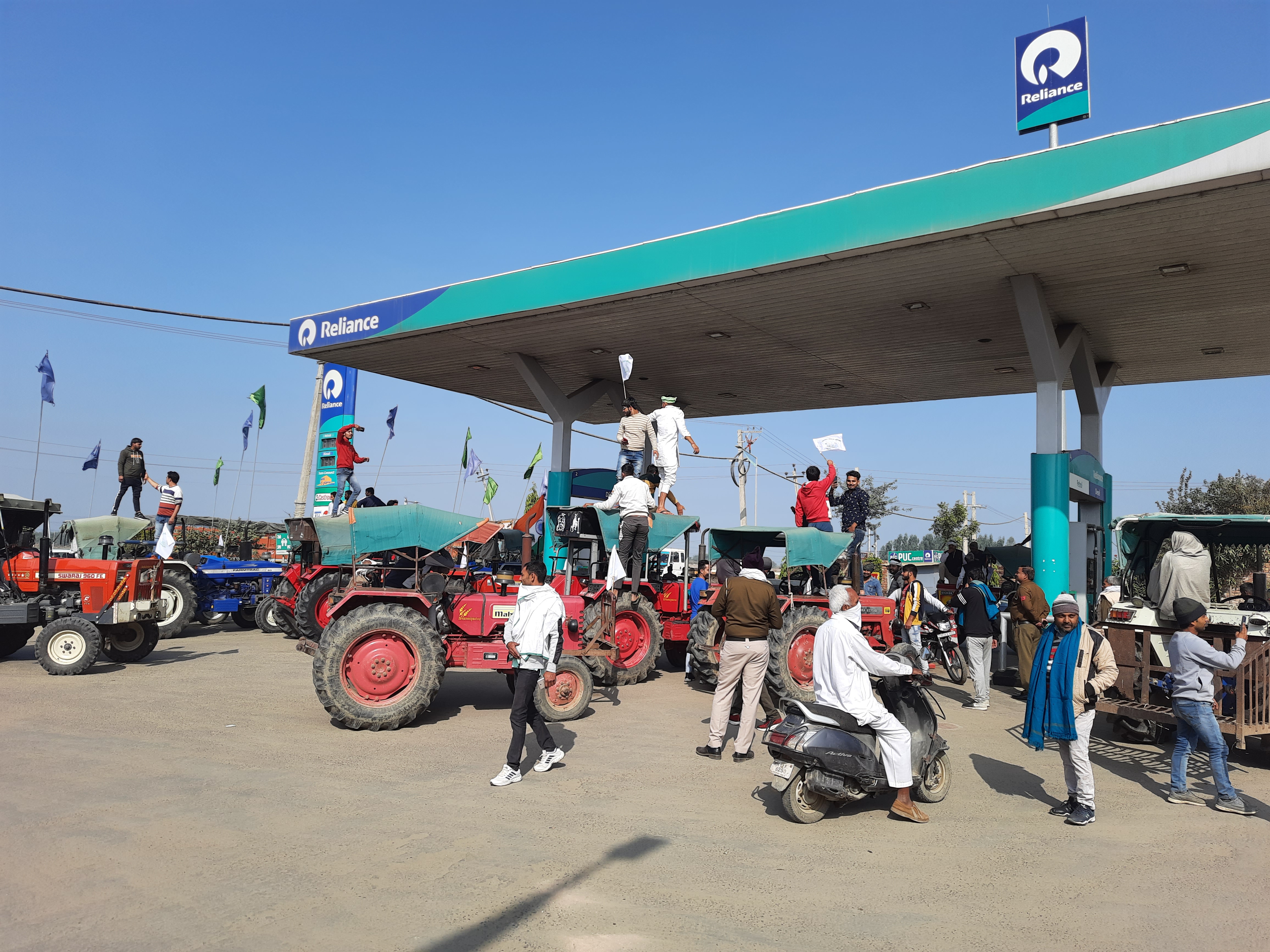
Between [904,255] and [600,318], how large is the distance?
17.7 feet

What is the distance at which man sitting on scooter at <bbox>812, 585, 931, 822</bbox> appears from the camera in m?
5.52

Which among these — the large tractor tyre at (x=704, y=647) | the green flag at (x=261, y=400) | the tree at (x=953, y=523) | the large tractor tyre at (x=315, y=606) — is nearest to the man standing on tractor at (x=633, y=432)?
the large tractor tyre at (x=704, y=647)

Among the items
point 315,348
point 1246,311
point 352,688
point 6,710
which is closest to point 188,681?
point 6,710

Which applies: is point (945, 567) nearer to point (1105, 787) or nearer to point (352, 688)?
point (1105, 787)

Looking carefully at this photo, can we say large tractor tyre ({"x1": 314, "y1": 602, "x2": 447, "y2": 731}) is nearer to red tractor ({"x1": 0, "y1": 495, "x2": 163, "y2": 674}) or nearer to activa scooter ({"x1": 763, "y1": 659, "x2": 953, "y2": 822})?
activa scooter ({"x1": 763, "y1": 659, "x2": 953, "y2": 822})

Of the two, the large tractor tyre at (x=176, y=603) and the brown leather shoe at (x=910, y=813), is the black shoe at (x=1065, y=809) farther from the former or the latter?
the large tractor tyre at (x=176, y=603)

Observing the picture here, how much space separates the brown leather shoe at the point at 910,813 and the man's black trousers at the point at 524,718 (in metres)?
2.65

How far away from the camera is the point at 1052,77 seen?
37.8ft

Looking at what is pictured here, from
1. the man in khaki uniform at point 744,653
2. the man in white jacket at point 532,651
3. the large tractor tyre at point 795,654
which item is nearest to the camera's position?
the man in white jacket at point 532,651

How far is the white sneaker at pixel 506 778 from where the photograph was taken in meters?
6.19

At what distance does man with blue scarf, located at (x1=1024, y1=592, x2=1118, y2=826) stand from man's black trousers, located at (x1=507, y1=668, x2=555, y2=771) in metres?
3.60

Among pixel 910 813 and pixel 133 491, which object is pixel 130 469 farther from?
pixel 910 813

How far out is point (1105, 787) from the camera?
6.64 metres

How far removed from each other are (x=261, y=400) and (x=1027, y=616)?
23657 millimetres
